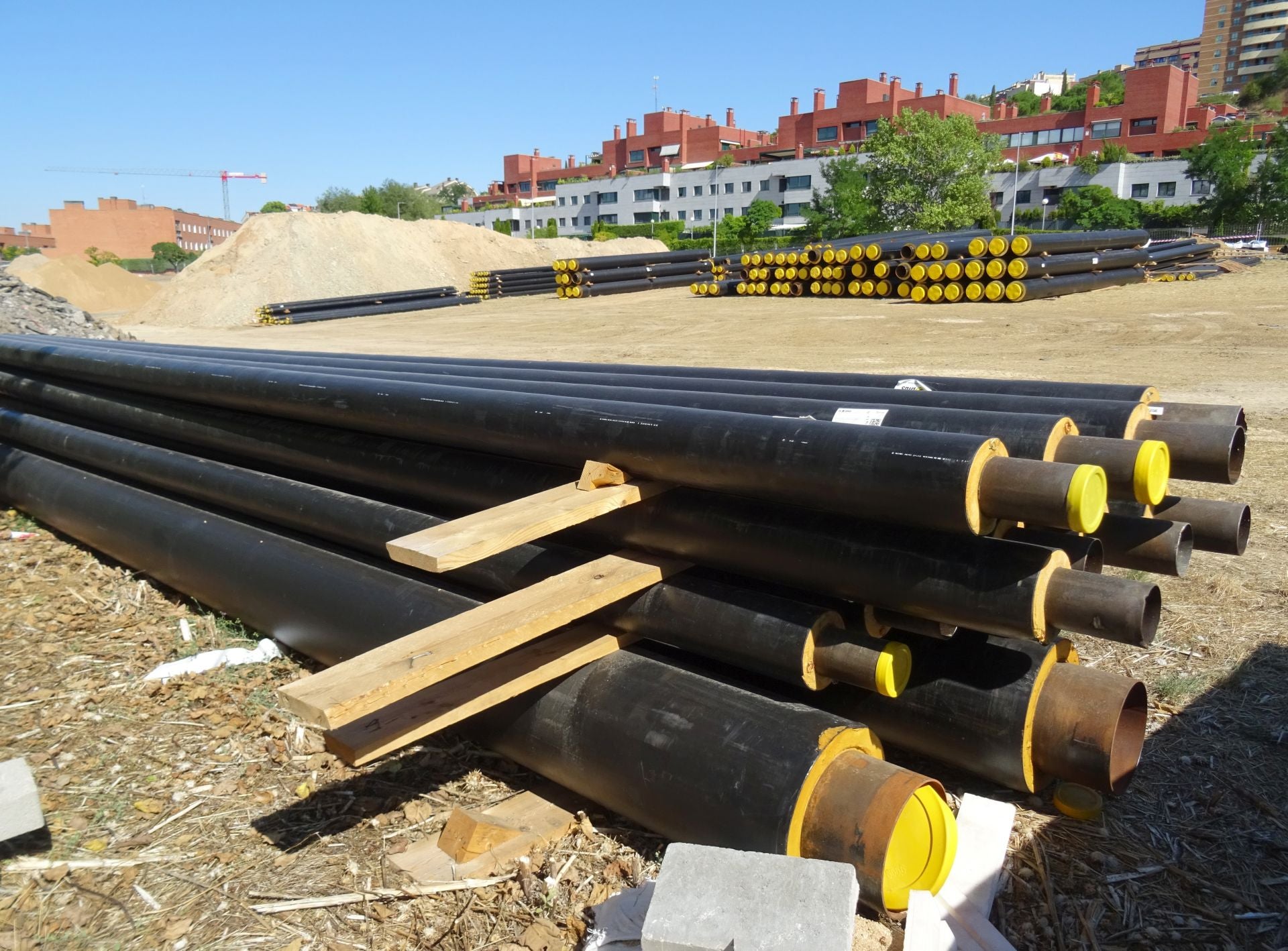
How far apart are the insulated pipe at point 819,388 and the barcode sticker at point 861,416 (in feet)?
0.90

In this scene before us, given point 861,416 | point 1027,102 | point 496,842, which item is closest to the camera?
point 496,842

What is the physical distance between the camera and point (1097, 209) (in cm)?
6225

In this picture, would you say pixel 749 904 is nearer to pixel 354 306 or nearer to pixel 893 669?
pixel 893 669

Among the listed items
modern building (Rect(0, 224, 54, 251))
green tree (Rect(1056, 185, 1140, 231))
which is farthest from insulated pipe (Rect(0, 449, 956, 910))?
modern building (Rect(0, 224, 54, 251))

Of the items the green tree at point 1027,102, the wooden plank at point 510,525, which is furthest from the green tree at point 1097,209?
the wooden plank at point 510,525

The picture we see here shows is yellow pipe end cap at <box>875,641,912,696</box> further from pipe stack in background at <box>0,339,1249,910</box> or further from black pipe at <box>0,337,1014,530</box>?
black pipe at <box>0,337,1014,530</box>

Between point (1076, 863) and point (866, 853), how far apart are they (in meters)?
0.78

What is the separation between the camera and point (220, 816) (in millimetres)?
3023

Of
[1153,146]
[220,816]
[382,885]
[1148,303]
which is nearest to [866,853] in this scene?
[382,885]

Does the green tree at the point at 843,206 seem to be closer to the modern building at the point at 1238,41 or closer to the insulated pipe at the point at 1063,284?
the insulated pipe at the point at 1063,284

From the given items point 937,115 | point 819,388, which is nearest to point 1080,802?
point 819,388

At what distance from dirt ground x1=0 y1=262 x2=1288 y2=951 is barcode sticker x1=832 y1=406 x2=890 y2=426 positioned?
48.0 inches

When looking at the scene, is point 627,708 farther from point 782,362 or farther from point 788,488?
point 782,362

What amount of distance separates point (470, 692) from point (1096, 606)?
1.81m
